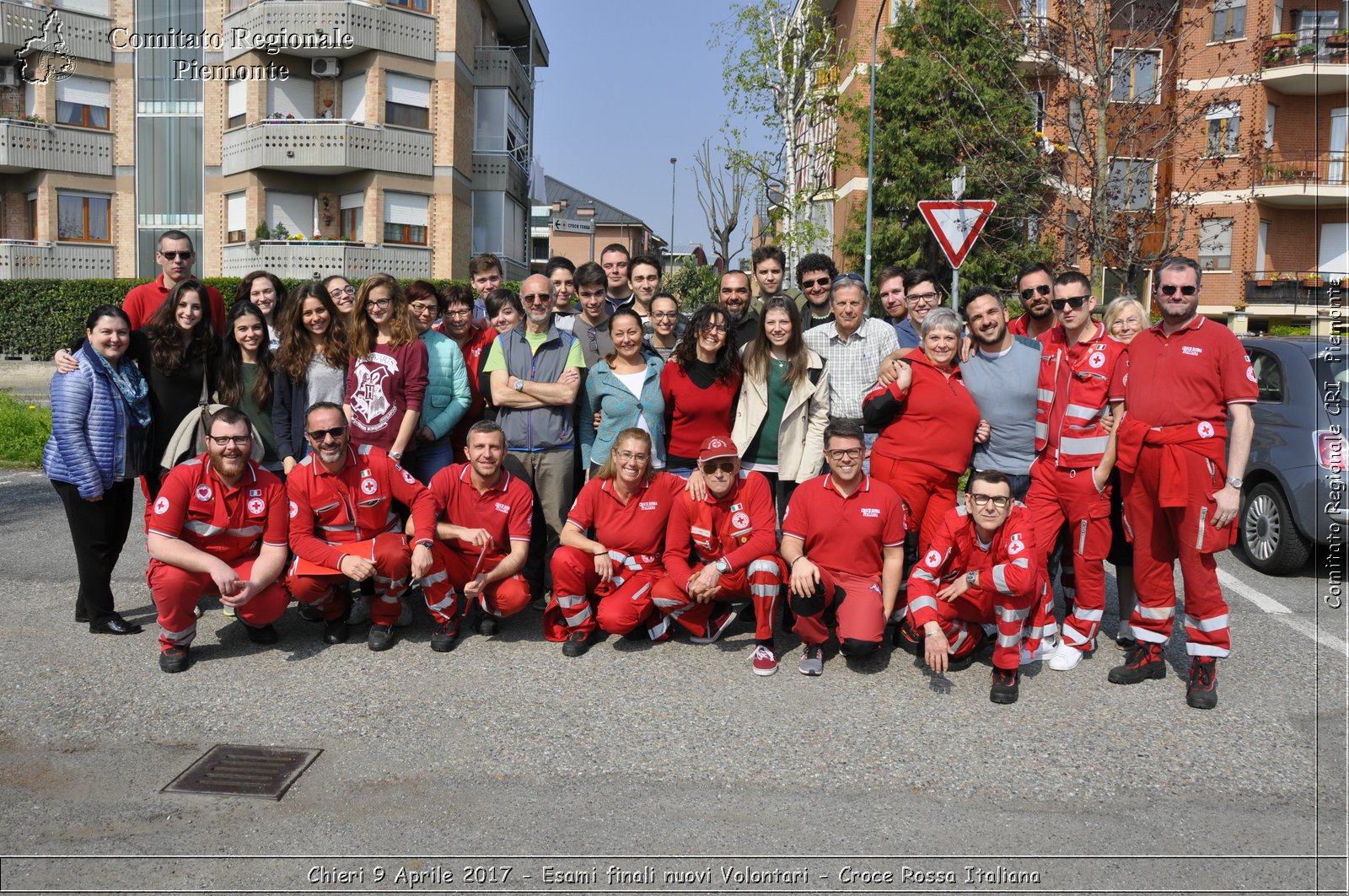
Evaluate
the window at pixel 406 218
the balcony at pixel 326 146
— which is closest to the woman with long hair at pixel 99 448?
the balcony at pixel 326 146

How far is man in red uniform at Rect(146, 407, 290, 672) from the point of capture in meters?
5.49

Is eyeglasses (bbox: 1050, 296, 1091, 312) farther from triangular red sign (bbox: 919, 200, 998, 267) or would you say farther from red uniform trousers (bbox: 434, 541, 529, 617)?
triangular red sign (bbox: 919, 200, 998, 267)

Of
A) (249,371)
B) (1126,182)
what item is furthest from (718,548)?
(1126,182)

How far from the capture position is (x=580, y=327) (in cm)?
723

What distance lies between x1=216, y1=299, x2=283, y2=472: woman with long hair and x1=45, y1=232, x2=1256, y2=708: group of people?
16mm

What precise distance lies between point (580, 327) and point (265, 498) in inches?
96.4

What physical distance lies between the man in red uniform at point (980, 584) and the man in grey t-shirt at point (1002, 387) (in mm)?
380

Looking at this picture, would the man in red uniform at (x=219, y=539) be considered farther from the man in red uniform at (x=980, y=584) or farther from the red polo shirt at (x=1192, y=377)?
the red polo shirt at (x=1192, y=377)

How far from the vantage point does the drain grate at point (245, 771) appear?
4023 millimetres

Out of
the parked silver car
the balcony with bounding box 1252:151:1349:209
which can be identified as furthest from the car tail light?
the balcony with bounding box 1252:151:1349:209

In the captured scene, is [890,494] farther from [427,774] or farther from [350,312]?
[350,312]

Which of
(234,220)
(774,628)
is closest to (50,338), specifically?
(234,220)

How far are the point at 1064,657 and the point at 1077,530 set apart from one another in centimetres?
70

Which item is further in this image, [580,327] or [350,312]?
[580,327]
